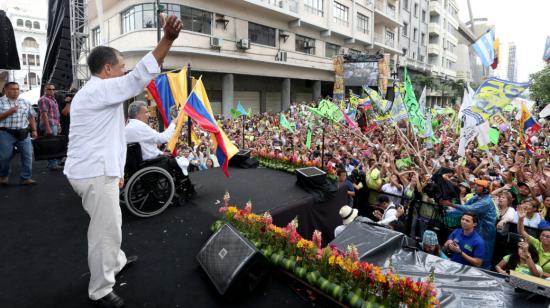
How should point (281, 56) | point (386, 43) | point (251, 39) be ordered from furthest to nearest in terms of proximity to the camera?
point (386, 43) < point (281, 56) < point (251, 39)

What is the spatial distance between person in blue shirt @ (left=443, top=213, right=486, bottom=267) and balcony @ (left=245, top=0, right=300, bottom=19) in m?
21.4

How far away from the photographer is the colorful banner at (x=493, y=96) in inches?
279

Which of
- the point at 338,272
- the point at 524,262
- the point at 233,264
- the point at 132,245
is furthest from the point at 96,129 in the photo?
the point at 524,262

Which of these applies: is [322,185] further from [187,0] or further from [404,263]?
[187,0]

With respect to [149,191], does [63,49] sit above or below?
above

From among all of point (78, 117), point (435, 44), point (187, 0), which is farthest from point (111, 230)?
point (435, 44)

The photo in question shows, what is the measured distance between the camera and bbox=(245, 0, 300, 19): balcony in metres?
23.7

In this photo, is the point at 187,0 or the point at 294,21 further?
the point at 294,21

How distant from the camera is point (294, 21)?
27438 millimetres

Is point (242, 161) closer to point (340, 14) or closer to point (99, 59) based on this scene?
point (99, 59)

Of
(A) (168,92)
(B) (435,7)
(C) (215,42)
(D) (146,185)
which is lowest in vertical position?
(D) (146,185)

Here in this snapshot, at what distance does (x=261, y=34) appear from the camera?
25578mm

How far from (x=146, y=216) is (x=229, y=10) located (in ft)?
69.7

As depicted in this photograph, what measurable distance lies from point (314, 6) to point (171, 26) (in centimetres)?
2992
